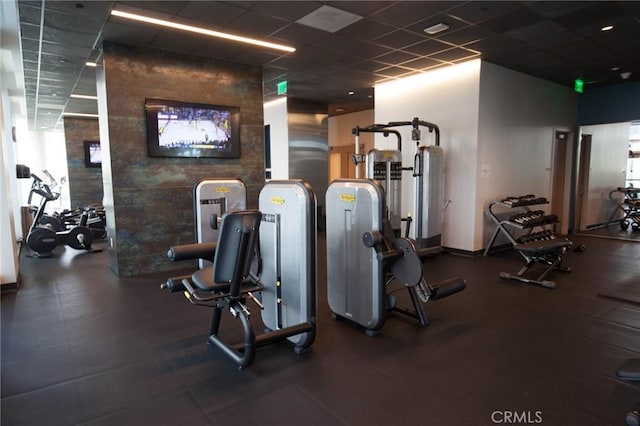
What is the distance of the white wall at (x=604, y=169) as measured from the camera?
8.60 meters

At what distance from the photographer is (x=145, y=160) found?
5203 mm

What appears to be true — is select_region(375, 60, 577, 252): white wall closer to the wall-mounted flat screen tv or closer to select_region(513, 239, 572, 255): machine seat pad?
select_region(513, 239, 572, 255): machine seat pad

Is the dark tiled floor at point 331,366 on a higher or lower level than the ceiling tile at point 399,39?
lower

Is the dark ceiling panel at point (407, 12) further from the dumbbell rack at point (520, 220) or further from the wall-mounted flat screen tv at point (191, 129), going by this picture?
the dumbbell rack at point (520, 220)

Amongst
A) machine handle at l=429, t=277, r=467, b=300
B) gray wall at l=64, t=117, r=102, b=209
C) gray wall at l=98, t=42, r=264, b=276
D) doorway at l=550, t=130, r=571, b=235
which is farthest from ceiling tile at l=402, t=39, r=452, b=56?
gray wall at l=64, t=117, r=102, b=209

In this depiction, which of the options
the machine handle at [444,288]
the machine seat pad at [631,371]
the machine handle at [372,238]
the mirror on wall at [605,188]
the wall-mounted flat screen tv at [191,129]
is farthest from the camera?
the mirror on wall at [605,188]

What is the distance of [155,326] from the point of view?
3.40m

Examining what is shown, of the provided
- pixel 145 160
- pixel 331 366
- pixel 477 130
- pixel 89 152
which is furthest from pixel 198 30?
pixel 89 152

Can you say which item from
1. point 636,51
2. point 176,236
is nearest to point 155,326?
point 176,236

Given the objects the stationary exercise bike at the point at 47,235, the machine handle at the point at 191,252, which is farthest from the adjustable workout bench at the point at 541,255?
the stationary exercise bike at the point at 47,235

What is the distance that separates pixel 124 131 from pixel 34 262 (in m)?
2.90

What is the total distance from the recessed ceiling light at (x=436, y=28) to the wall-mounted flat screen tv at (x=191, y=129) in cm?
295

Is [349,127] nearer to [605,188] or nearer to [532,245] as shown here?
[605,188]

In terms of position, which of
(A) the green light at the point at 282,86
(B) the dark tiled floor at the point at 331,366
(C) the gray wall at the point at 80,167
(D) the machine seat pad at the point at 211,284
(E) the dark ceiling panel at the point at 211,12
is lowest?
(B) the dark tiled floor at the point at 331,366
